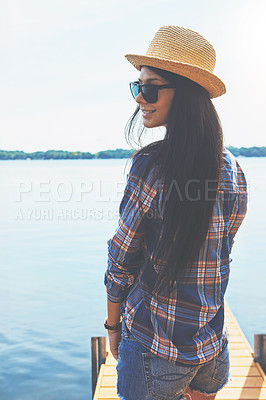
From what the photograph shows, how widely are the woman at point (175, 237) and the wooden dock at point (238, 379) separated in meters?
1.84

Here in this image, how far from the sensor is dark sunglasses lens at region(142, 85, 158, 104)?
3.80 ft

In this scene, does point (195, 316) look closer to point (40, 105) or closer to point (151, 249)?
point (151, 249)

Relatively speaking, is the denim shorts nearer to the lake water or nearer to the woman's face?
the woman's face

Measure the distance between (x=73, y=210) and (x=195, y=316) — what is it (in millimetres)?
22135

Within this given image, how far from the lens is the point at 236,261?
13875 mm

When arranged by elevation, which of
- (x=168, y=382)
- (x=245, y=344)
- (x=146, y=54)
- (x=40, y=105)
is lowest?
(x=245, y=344)

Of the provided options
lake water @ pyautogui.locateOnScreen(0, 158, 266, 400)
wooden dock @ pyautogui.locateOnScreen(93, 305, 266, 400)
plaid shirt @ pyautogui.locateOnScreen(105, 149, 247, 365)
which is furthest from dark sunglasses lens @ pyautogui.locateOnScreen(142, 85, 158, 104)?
wooden dock @ pyautogui.locateOnScreen(93, 305, 266, 400)

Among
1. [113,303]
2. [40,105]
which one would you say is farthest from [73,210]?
[40,105]

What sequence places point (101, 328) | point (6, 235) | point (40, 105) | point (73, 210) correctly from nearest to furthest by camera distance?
point (101, 328)
point (6, 235)
point (73, 210)
point (40, 105)

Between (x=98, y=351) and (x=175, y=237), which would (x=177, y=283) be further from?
(x=98, y=351)

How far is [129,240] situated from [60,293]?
368 inches

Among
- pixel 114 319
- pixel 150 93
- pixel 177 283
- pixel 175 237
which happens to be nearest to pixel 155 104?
pixel 150 93

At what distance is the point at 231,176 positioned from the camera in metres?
1.19

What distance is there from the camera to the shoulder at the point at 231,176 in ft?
3.83
